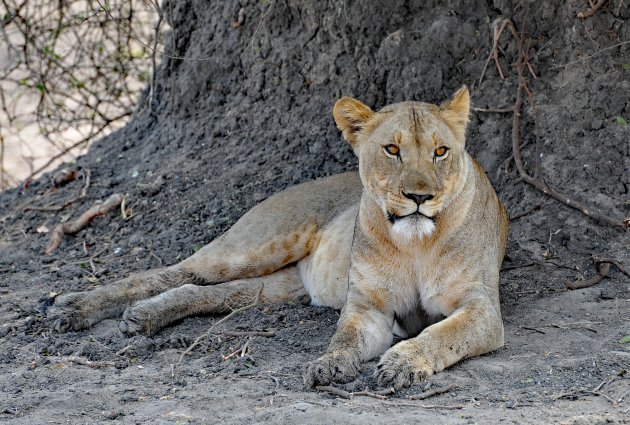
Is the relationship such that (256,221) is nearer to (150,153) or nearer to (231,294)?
(231,294)

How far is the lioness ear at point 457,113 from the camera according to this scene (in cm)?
394

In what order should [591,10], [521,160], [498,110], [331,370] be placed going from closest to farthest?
1. [331,370]
2. [591,10]
3. [521,160]
4. [498,110]

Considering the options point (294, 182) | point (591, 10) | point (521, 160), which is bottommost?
point (521, 160)

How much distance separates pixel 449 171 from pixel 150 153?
294cm

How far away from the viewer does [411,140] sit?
12.3 feet

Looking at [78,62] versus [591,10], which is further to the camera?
[78,62]

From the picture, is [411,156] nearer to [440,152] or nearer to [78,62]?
[440,152]

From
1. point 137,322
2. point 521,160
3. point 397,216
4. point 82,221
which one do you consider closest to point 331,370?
point 397,216

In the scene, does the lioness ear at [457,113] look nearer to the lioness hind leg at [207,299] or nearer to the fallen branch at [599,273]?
the fallen branch at [599,273]

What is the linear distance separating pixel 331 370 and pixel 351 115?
3.66 ft

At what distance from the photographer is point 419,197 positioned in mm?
3607

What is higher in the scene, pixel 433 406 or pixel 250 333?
pixel 250 333

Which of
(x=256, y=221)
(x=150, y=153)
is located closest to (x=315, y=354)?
(x=256, y=221)

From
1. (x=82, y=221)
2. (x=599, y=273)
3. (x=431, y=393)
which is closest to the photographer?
(x=431, y=393)
